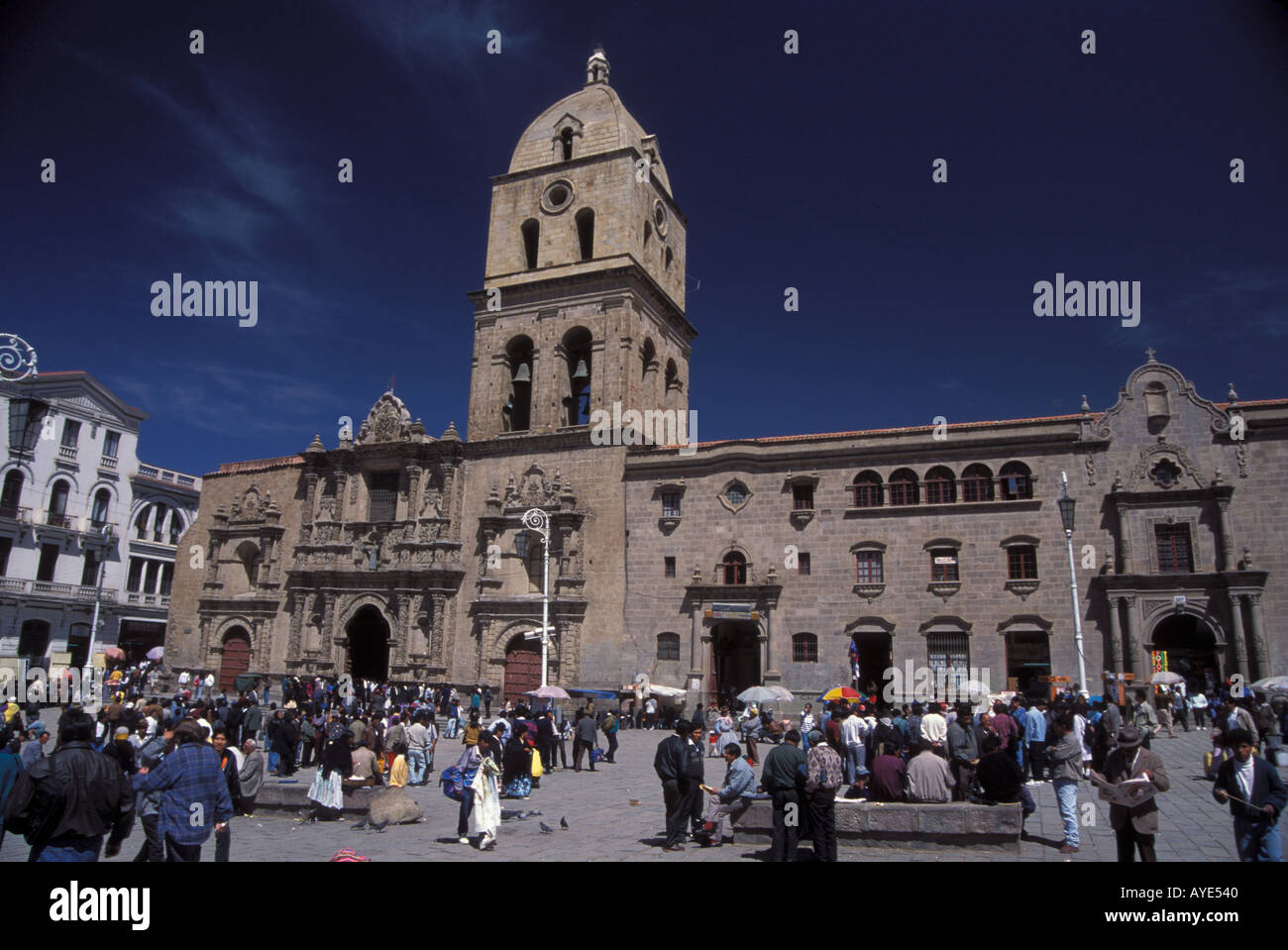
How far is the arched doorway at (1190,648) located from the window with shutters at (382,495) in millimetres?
31538

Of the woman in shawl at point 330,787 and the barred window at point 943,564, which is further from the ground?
the barred window at point 943,564

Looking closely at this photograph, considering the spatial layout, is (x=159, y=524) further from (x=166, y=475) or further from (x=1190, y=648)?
(x=1190, y=648)

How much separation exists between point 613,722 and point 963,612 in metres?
14.3

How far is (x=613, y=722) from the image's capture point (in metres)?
22.4

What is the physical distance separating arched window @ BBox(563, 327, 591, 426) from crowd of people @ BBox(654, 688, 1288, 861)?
1001 inches

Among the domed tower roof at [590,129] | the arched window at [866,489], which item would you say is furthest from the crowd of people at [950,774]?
the domed tower roof at [590,129]

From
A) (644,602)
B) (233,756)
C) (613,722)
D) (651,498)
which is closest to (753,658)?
(644,602)

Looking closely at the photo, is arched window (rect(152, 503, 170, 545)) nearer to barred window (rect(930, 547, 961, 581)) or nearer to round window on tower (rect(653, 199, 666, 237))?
round window on tower (rect(653, 199, 666, 237))

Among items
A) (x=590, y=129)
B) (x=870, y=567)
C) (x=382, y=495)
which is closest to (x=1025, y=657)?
(x=870, y=567)

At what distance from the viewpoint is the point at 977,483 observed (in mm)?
30984

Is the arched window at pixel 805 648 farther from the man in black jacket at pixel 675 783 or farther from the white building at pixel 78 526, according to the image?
the white building at pixel 78 526

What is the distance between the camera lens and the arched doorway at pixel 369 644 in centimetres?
3978
